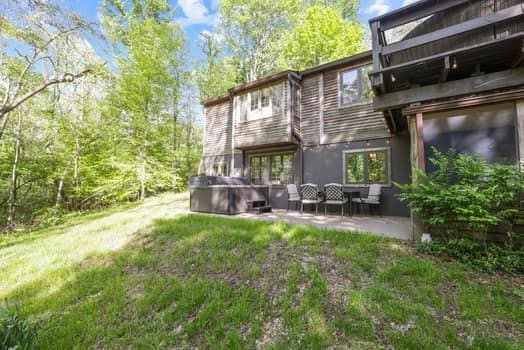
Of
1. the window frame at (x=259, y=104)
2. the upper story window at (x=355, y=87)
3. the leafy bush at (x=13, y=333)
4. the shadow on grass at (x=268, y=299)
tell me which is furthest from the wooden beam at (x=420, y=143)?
the leafy bush at (x=13, y=333)

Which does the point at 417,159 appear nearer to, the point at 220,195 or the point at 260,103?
the point at 220,195

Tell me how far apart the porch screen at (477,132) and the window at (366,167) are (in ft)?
9.86

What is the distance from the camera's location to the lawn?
6.80ft

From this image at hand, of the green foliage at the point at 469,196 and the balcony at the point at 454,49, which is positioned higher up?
the balcony at the point at 454,49

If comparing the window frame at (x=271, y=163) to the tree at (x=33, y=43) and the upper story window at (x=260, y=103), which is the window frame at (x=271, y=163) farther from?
the tree at (x=33, y=43)

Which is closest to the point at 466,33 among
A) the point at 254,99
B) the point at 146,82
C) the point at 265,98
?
the point at 265,98

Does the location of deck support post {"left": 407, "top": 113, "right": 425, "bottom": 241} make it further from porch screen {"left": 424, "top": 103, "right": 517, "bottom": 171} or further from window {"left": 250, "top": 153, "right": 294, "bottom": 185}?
window {"left": 250, "top": 153, "right": 294, "bottom": 185}

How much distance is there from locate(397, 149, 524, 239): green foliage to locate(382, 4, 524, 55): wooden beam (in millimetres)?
1865

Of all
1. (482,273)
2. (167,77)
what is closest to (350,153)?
(482,273)

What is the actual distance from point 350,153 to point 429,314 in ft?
18.4

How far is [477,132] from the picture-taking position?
339 centimetres

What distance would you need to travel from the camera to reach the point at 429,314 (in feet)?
7.07

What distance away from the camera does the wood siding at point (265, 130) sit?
25.8ft

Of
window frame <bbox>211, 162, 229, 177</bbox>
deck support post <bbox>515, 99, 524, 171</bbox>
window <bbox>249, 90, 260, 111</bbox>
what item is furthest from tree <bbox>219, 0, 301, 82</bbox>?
deck support post <bbox>515, 99, 524, 171</bbox>
